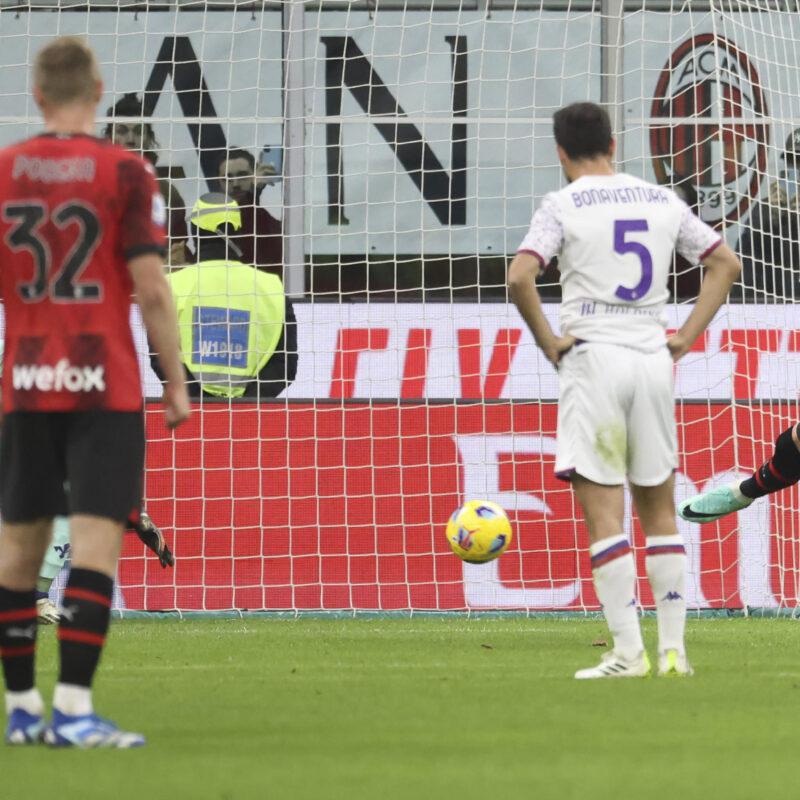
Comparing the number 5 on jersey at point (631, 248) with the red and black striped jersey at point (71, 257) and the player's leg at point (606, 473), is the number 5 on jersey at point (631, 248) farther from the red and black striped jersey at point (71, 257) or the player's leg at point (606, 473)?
the red and black striped jersey at point (71, 257)

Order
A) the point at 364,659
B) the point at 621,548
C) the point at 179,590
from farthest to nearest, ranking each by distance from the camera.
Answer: the point at 179,590 < the point at 364,659 < the point at 621,548

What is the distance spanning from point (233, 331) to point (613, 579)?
5.17m

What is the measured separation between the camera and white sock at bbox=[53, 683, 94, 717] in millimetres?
3850

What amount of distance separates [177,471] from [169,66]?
3036 mm

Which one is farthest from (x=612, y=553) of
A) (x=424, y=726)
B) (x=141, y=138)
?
(x=141, y=138)

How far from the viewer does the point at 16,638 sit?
13.4ft

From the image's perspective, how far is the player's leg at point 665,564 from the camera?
562 cm

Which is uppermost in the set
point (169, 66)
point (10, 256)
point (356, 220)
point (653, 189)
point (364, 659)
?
point (169, 66)

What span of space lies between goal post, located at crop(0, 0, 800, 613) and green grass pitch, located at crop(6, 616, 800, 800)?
98.4 inches

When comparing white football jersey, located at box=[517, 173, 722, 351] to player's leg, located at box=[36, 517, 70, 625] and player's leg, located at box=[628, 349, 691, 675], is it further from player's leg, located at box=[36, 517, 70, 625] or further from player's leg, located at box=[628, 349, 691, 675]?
player's leg, located at box=[36, 517, 70, 625]

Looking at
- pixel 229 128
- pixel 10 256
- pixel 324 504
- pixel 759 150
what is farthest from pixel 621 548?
pixel 229 128

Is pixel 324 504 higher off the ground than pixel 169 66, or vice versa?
pixel 169 66

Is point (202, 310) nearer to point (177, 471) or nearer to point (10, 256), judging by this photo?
point (177, 471)

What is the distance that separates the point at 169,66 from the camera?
11422 millimetres
